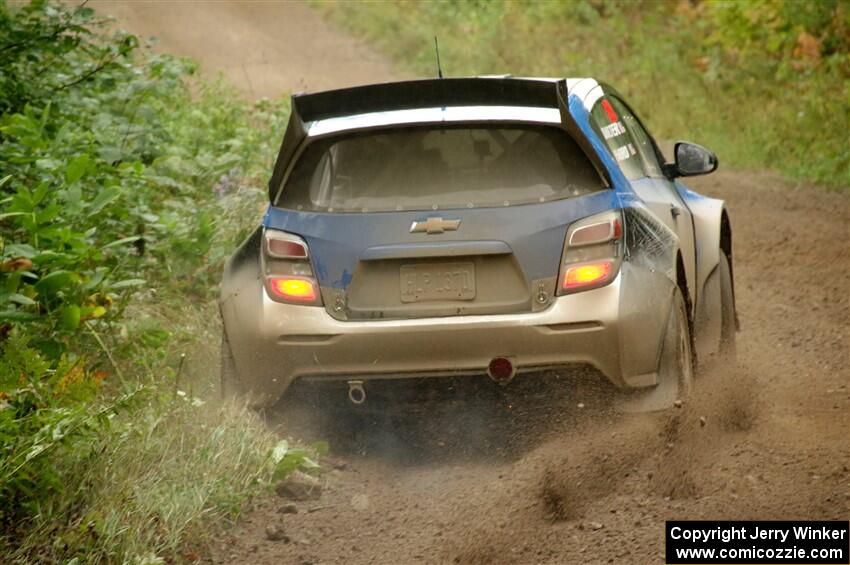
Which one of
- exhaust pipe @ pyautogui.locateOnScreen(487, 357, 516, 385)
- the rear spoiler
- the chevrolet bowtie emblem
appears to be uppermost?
the rear spoiler

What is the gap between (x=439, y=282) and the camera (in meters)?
5.99

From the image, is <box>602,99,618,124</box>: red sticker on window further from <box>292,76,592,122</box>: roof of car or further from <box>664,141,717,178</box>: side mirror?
<box>292,76,592,122</box>: roof of car

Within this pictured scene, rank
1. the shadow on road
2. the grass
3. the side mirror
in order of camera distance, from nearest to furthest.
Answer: the grass → the shadow on road → the side mirror

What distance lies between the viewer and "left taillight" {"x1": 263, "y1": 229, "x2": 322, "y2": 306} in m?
6.12

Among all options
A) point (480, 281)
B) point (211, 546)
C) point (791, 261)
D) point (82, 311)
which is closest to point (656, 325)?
point (480, 281)

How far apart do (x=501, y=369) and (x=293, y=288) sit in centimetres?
95

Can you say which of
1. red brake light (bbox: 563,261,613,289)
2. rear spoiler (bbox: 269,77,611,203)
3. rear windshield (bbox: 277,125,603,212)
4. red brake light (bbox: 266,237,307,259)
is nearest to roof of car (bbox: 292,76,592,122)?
rear spoiler (bbox: 269,77,611,203)

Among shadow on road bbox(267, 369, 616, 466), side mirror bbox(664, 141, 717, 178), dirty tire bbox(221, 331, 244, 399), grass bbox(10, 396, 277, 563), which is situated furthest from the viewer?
side mirror bbox(664, 141, 717, 178)

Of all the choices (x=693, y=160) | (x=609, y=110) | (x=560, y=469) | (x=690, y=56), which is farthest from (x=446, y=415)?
(x=690, y=56)

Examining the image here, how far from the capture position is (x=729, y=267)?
822cm

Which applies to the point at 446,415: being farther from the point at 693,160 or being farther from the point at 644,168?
the point at 693,160

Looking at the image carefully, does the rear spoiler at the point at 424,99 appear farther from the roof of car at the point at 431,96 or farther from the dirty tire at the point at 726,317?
the dirty tire at the point at 726,317

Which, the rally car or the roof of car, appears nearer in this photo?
the rally car

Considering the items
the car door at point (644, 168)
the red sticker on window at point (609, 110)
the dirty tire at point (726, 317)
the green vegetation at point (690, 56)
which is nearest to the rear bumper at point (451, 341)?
the car door at point (644, 168)
